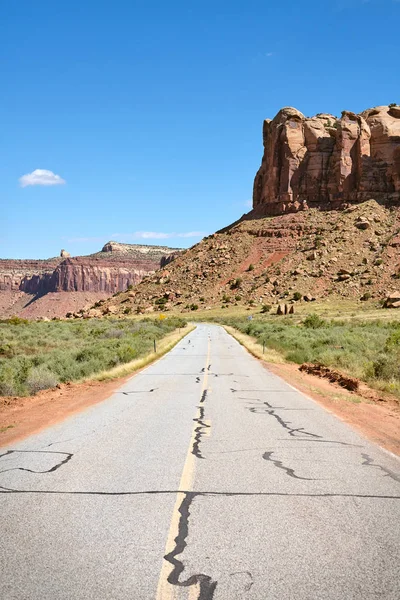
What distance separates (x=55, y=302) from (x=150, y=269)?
130 feet

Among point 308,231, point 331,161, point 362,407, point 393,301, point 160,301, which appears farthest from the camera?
point 331,161

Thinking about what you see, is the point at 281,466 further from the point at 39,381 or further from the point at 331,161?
the point at 331,161

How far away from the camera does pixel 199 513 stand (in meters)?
4.90

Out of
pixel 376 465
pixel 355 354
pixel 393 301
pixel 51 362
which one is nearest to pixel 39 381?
pixel 51 362

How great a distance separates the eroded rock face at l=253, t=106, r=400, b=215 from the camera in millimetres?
90188

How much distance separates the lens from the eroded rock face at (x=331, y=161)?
296 ft

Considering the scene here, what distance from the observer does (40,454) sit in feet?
23.7

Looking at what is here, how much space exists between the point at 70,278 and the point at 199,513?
165534 millimetres

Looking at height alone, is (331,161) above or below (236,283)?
above

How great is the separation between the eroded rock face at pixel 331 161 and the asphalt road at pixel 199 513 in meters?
89.2

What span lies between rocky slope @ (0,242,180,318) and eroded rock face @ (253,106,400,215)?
61.1 m

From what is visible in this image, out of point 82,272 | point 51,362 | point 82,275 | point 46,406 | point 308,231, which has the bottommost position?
point 46,406

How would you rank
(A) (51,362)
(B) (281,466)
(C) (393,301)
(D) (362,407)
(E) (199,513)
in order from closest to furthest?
1. (E) (199,513)
2. (B) (281,466)
3. (D) (362,407)
4. (A) (51,362)
5. (C) (393,301)

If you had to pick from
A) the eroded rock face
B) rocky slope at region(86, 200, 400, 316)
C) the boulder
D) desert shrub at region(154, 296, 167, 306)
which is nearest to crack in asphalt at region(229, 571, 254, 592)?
the boulder
